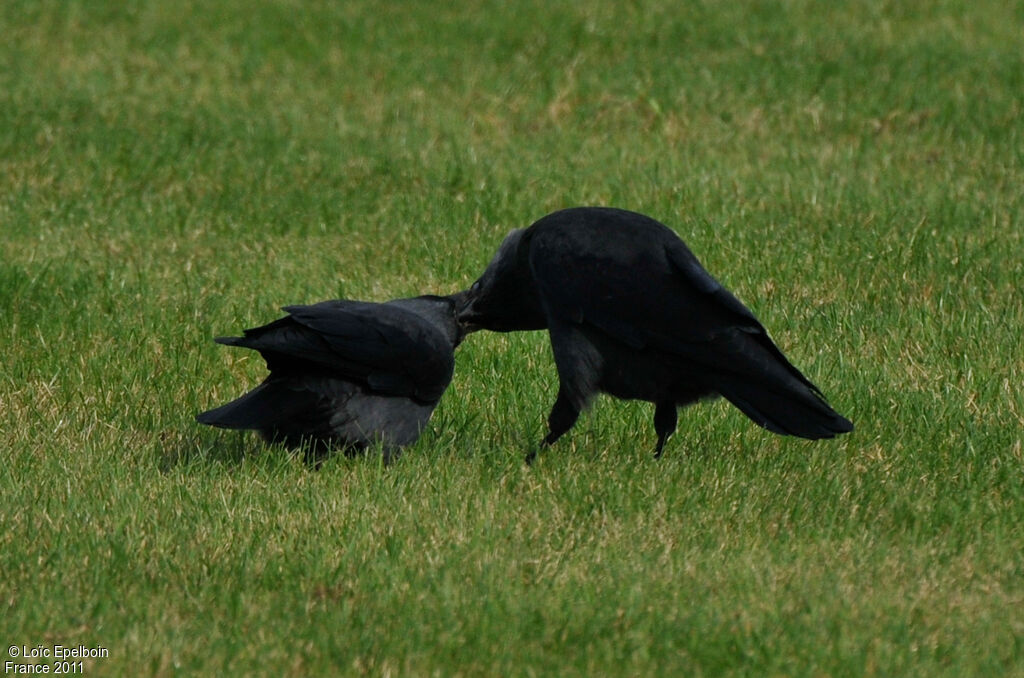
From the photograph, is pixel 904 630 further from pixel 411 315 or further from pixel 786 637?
pixel 411 315

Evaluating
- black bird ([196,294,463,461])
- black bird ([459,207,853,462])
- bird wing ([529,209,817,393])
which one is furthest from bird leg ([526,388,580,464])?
black bird ([196,294,463,461])

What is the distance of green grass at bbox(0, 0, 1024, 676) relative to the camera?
424cm

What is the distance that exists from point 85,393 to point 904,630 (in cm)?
373

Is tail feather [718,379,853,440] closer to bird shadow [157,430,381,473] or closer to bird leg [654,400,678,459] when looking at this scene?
bird leg [654,400,678,459]

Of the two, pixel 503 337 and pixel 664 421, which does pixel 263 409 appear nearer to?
pixel 664 421

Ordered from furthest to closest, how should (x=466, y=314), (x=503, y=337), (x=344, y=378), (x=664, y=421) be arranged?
(x=503, y=337), (x=466, y=314), (x=664, y=421), (x=344, y=378)

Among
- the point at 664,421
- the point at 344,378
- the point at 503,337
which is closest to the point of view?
the point at 344,378

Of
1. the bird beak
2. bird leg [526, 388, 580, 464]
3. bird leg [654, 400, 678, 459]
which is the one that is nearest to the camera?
bird leg [526, 388, 580, 464]

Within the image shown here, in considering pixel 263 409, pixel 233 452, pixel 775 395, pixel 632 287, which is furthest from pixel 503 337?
pixel 775 395

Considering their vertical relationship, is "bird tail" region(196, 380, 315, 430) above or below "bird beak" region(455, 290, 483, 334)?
below

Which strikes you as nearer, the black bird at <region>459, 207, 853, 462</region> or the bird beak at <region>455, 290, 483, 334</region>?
the black bird at <region>459, 207, 853, 462</region>

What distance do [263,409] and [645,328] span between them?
1.42 meters

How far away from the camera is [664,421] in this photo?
566 cm

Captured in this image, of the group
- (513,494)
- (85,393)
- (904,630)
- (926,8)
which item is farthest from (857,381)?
(926,8)
